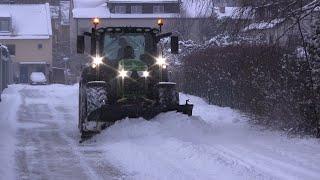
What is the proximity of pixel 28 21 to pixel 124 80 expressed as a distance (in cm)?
5564

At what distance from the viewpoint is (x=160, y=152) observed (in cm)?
1128

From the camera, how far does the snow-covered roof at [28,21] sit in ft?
219

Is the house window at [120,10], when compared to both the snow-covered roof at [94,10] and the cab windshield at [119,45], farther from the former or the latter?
the cab windshield at [119,45]

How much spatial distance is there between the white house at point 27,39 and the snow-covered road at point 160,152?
51103 millimetres

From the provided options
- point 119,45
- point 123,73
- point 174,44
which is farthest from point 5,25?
point 123,73

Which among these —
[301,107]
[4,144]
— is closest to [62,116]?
[4,144]

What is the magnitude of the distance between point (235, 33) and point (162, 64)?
6.81ft

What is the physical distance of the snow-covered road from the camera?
30.8 ft

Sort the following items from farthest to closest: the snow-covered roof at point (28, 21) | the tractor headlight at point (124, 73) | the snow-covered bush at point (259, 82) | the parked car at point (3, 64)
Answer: the snow-covered roof at point (28, 21) → the parked car at point (3, 64) → the tractor headlight at point (124, 73) → the snow-covered bush at point (259, 82)

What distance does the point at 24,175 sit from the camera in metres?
9.54

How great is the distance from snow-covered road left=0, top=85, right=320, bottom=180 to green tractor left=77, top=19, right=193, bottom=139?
0.30 metres

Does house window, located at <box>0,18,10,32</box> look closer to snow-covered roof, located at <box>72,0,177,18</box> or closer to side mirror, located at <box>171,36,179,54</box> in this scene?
snow-covered roof, located at <box>72,0,177,18</box>

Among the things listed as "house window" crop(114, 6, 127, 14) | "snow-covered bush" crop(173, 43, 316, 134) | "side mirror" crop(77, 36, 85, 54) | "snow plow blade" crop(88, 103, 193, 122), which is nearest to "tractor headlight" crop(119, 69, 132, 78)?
"snow plow blade" crop(88, 103, 193, 122)

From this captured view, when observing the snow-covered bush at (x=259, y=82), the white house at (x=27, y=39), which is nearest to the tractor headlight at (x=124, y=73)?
the snow-covered bush at (x=259, y=82)
